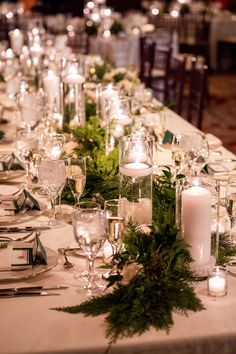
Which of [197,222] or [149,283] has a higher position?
[197,222]

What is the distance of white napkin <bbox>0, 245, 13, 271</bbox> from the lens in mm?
1839

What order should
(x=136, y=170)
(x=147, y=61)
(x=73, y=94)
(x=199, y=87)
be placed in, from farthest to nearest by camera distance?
1. (x=147, y=61)
2. (x=199, y=87)
3. (x=73, y=94)
4. (x=136, y=170)

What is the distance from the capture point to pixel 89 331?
1.54 metres

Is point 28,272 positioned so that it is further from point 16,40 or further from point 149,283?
point 16,40

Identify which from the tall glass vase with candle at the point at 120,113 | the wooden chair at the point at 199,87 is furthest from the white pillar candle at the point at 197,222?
the wooden chair at the point at 199,87

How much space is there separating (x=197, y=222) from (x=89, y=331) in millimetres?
409

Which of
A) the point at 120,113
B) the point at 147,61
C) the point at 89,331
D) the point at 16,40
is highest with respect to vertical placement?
the point at 16,40

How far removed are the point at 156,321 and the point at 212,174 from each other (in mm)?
1263

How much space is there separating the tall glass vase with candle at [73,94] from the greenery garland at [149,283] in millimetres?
1569

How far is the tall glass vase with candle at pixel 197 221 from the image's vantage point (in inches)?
69.0

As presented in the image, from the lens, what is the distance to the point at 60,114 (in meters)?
3.70

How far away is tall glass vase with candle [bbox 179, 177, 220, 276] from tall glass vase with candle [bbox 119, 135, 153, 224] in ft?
0.73

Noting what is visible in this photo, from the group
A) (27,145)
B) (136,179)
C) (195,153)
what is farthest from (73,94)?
(136,179)

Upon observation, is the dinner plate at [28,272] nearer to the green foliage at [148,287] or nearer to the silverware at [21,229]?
the green foliage at [148,287]
